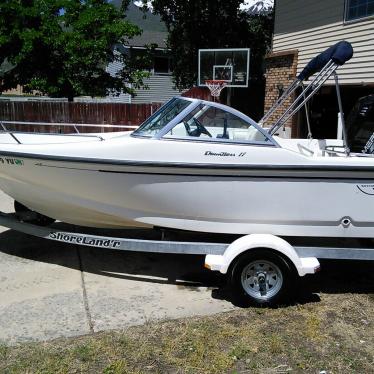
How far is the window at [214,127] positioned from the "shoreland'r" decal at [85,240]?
3.68ft

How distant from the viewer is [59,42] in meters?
14.8

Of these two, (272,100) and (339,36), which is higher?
(339,36)

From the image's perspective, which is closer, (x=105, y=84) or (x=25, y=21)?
(x=25, y=21)

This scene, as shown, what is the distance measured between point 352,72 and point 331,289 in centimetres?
810

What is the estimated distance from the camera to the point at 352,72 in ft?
37.9

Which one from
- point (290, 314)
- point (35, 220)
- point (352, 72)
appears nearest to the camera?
point (290, 314)

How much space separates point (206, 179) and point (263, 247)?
77 cm

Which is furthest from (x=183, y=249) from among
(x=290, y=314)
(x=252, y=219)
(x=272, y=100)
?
(x=272, y=100)

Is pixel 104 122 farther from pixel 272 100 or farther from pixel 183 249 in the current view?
pixel 183 249

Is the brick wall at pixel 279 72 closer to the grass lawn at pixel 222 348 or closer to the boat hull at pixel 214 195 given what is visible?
the boat hull at pixel 214 195

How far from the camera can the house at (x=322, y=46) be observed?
11.2 metres

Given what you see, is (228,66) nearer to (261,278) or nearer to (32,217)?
(32,217)

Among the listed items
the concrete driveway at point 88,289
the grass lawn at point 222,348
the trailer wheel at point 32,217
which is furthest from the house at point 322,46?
the grass lawn at point 222,348

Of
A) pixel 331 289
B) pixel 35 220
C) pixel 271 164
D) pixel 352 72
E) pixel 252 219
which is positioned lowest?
pixel 331 289
